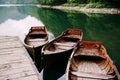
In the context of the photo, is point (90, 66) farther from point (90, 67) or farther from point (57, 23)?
point (57, 23)

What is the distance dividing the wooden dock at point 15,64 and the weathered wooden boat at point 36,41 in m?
0.87

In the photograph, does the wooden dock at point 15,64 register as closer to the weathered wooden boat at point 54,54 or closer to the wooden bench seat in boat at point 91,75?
the weathered wooden boat at point 54,54

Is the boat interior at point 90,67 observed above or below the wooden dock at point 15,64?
below

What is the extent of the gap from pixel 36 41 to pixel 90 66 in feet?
20.7

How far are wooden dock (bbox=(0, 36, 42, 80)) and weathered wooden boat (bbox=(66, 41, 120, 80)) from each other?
158 centimetres

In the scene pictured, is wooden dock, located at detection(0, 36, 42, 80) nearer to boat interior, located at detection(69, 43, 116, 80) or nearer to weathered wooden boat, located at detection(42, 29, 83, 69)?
weathered wooden boat, located at detection(42, 29, 83, 69)

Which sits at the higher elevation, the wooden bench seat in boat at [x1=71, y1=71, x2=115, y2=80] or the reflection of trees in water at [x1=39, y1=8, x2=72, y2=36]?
the wooden bench seat in boat at [x1=71, y1=71, x2=115, y2=80]

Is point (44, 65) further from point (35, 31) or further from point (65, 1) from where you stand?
point (65, 1)

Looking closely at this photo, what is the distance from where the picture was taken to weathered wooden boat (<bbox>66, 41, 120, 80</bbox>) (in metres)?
8.87

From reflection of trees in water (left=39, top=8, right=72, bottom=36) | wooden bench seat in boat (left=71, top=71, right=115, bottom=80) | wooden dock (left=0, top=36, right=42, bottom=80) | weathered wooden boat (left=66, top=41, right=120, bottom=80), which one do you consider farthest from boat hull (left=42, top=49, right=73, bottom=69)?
reflection of trees in water (left=39, top=8, right=72, bottom=36)

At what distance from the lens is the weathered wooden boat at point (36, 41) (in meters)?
12.9

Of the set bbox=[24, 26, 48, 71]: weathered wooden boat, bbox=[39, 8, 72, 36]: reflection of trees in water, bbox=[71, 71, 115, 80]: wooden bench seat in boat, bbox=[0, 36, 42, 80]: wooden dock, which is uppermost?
bbox=[0, 36, 42, 80]: wooden dock

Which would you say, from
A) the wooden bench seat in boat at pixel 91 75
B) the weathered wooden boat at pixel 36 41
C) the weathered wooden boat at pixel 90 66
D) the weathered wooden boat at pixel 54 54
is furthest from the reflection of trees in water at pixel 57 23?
the wooden bench seat in boat at pixel 91 75

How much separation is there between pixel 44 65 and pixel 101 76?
12.9ft
